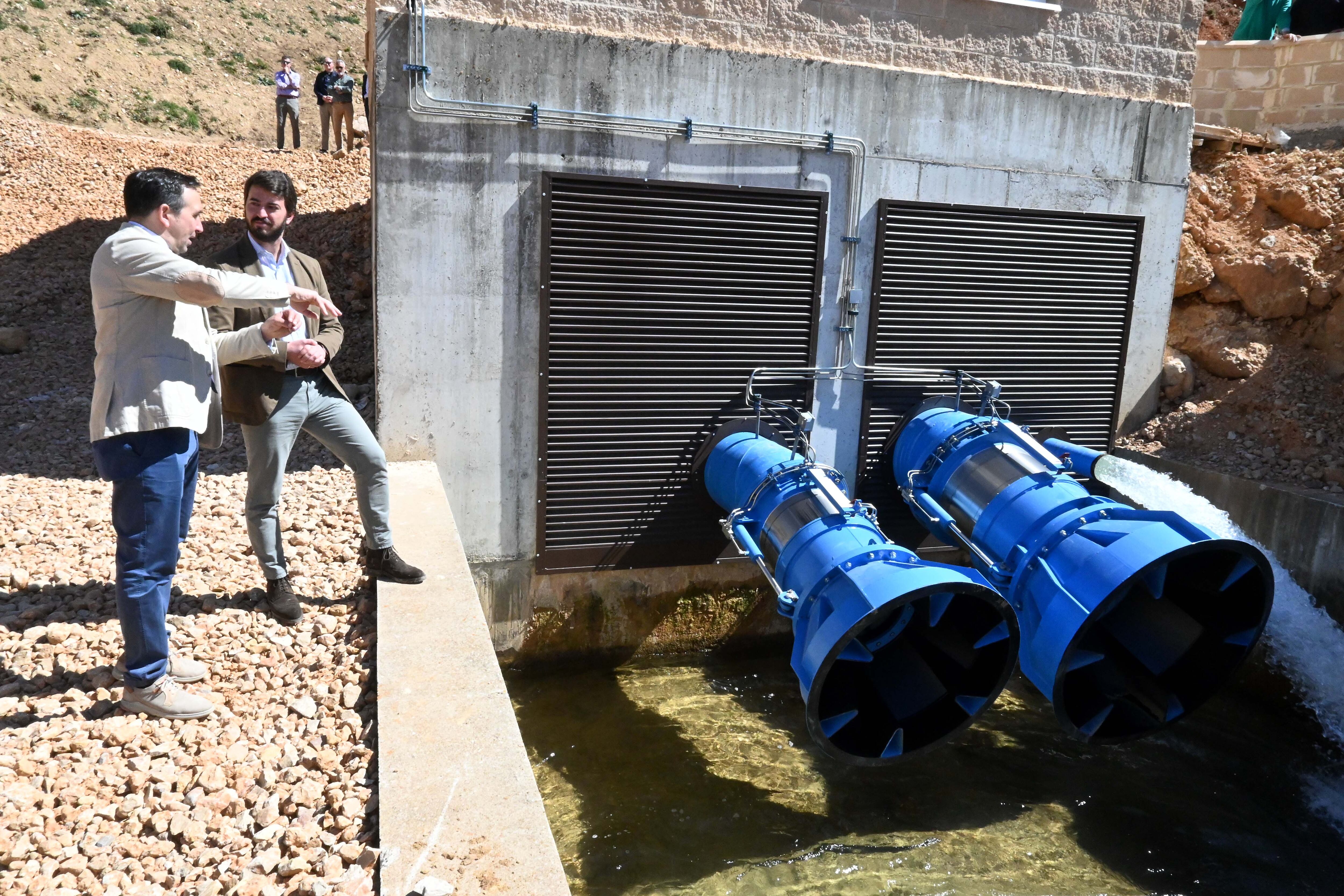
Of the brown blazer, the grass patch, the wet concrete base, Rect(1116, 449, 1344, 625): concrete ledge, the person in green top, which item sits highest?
the grass patch

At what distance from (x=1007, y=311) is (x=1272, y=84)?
5.78m

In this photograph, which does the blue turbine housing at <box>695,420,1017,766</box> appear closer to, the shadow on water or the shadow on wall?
the shadow on water

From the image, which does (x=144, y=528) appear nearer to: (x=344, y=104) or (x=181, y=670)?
(x=181, y=670)

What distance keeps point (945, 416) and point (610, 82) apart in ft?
10.2

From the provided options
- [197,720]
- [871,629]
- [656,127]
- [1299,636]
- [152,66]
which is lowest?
[1299,636]

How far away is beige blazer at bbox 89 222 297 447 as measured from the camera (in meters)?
2.90

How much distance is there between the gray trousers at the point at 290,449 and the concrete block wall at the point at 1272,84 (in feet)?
29.7

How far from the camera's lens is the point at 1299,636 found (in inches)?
248

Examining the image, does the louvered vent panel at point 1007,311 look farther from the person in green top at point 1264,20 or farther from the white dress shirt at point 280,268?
the person in green top at point 1264,20

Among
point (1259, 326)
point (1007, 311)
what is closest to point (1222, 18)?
point (1259, 326)

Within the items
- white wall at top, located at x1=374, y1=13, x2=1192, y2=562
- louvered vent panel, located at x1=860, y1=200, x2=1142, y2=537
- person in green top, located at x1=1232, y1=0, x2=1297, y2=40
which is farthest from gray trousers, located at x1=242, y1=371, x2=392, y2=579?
person in green top, located at x1=1232, y1=0, x2=1297, y2=40

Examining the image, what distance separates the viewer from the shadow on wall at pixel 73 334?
6.57 m

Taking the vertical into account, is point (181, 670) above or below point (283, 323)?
below

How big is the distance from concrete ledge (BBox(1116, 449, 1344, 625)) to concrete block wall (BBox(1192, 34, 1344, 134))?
478cm
